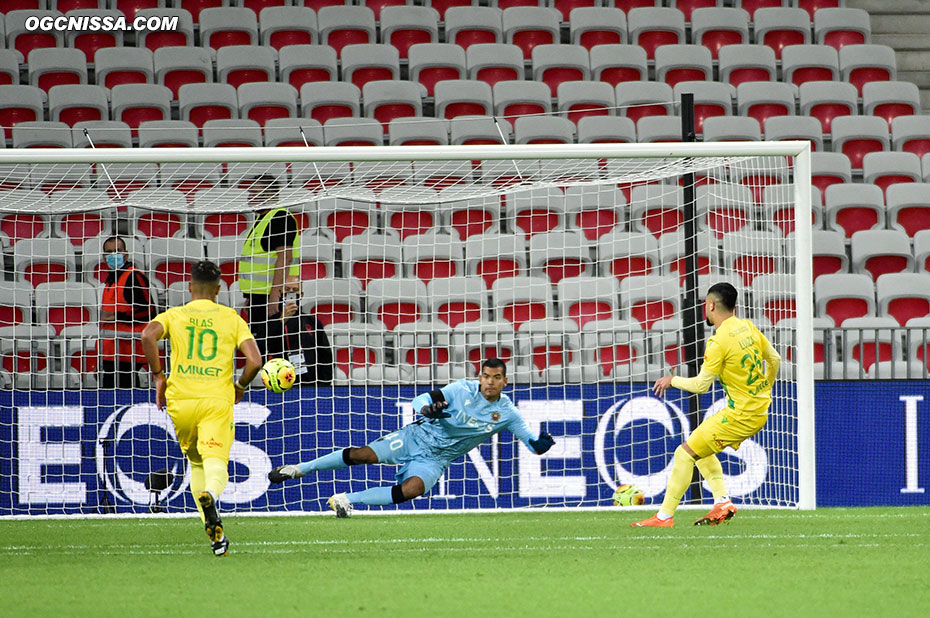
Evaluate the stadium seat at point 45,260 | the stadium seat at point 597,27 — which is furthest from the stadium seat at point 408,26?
the stadium seat at point 45,260

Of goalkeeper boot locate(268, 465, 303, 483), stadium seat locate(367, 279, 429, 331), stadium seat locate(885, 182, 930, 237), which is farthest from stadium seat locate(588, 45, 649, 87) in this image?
goalkeeper boot locate(268, 465, 303, 483)

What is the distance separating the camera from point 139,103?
44.4 ft

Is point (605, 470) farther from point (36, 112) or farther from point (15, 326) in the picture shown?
point (36, 112)

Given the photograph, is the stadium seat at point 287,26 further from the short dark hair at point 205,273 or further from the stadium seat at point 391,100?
the short dark hair at point 205,273

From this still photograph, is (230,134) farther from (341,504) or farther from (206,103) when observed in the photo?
(341,504)

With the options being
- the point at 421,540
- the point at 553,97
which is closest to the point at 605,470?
the point at 421,540

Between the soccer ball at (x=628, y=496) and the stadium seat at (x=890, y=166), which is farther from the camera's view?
the stadium seat at (x=890, y=166)

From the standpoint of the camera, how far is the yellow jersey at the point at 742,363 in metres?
7.70

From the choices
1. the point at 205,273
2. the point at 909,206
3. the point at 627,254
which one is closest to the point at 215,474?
the point at 205,273

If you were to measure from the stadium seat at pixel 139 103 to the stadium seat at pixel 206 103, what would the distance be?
203mm

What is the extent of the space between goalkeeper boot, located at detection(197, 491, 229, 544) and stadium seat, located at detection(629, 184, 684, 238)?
5967 millimetres

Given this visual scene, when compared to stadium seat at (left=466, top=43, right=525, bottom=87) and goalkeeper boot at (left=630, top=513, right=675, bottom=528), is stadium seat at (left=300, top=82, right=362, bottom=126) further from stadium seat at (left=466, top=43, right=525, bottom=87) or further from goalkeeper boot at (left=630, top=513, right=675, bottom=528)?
goalkeeper boot at (left=630, top=513, right=675, bottom=528)

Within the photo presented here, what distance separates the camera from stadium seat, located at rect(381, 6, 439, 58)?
49.7ft

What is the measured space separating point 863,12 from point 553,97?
181 inches
